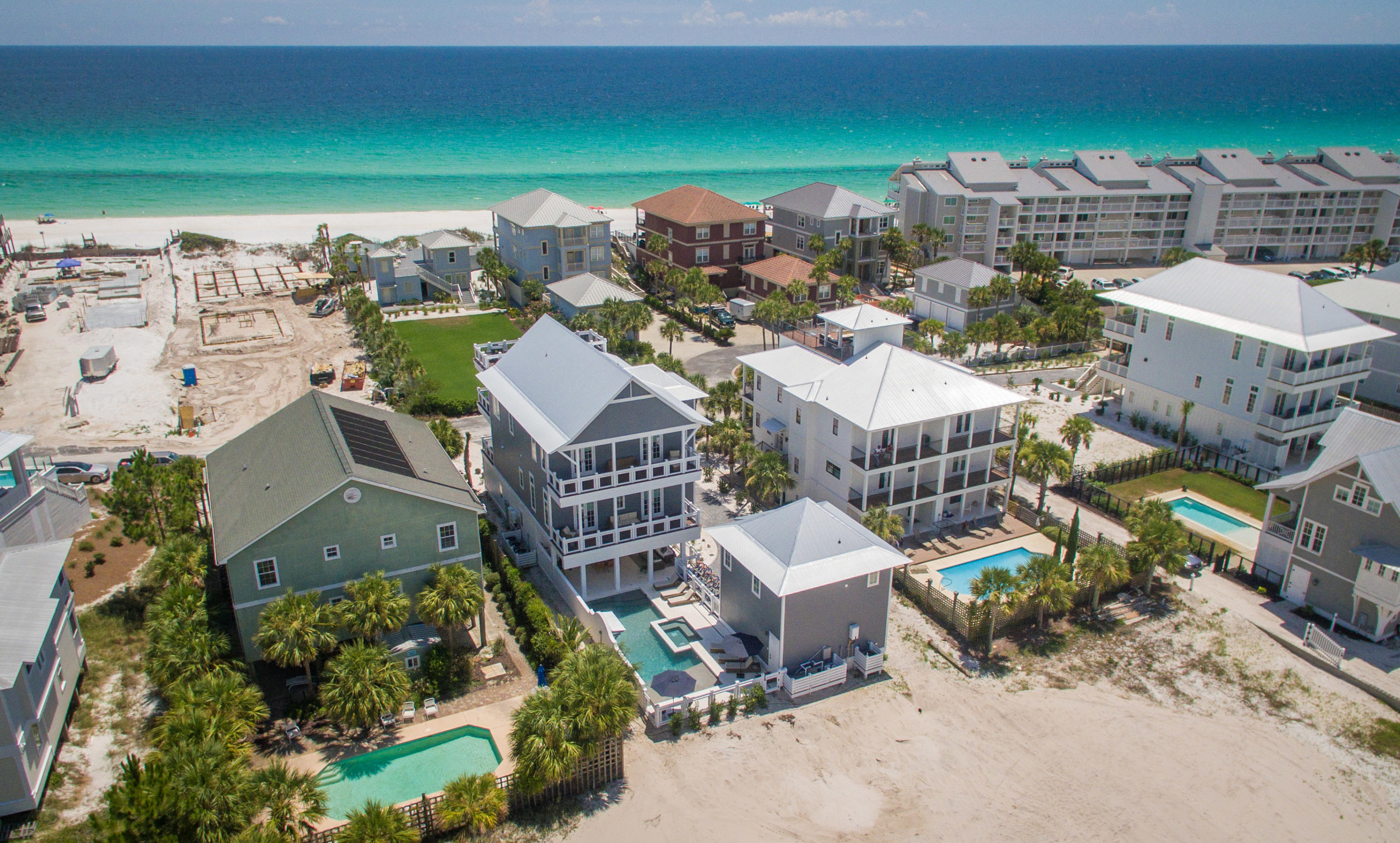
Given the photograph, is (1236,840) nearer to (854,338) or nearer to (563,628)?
(563,628)

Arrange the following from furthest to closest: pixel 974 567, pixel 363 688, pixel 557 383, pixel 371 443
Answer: pixel 974 567 < pixel 557 383 < pixel 371 443 < pixel 363 688

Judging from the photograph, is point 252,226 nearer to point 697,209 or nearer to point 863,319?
point 697,209

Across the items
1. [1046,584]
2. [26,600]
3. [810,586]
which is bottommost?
[1046,584]

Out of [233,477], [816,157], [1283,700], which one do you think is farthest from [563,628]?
[816,157]

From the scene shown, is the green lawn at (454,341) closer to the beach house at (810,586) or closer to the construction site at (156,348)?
the construction site at (156,348)

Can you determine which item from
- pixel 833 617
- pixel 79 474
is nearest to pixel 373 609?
pixel 833 617

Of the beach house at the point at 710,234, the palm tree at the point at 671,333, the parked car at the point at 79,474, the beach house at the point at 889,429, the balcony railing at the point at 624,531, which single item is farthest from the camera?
the beach house at the point at 710,234

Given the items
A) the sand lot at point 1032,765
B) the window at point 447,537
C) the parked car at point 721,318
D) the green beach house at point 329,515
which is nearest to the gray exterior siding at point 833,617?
the sand lot at point 1032,765
